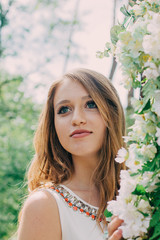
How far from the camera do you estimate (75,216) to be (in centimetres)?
243

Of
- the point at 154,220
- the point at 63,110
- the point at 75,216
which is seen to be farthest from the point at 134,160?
the point at 63,110

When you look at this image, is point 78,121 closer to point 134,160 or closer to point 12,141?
point 134,160

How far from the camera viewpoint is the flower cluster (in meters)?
1.32

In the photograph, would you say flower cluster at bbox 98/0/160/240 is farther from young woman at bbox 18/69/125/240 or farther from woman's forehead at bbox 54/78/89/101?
woman's forehead at bbox 54/78/89/101

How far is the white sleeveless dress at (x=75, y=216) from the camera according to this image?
2.33 m

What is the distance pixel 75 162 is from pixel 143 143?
1.46m

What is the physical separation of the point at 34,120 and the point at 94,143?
45.3ft

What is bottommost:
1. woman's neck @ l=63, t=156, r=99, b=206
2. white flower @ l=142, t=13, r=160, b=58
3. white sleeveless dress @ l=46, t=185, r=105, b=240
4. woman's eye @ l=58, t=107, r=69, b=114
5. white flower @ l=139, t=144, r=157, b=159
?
white sleeveless dress @ l=46, t=185, r=105, b=240

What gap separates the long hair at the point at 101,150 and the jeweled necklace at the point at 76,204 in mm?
83

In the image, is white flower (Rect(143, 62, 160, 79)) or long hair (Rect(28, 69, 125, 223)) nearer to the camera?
white flower (Rect(143, 62, 160, 79))

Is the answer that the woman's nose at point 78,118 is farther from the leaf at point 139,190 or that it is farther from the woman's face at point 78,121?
the leaf at point 139,190

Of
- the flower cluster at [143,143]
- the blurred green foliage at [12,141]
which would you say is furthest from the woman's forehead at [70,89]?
the blurred green foliage at [12,141]

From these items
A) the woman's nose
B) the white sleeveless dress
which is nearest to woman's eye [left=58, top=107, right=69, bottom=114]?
the woman's nose

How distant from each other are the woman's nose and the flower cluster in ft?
3.33
